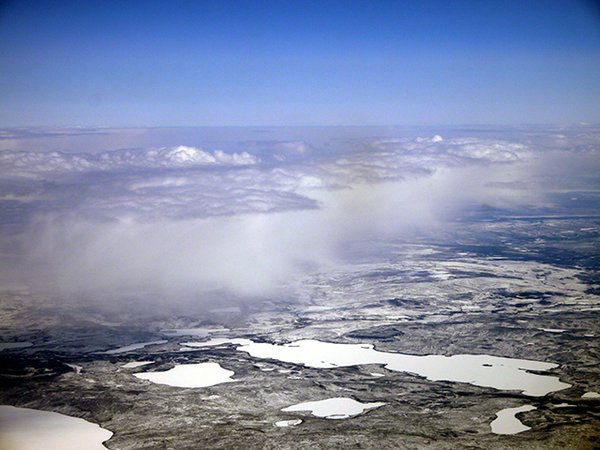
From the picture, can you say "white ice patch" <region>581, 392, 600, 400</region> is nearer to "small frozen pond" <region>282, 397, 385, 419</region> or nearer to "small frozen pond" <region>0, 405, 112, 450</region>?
"small frozen pond" <region>282, 397, 385, 419</region>

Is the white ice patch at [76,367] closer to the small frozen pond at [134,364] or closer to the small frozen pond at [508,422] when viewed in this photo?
the small frozen pond at [134,364]

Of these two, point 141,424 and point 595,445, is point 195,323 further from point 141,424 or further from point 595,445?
point 595,445

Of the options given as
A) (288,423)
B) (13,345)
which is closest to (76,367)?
(13,345)

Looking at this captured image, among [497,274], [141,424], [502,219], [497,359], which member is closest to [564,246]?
[497,274]

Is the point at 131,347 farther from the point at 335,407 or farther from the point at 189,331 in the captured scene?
the point at 335,407

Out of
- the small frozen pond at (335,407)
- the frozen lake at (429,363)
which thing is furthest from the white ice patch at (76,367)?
the small frozen pond at (335,407)

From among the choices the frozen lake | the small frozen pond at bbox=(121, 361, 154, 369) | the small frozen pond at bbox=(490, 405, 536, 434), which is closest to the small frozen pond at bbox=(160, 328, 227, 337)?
the frozen lake
